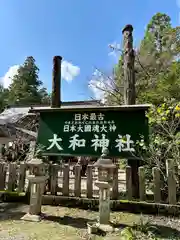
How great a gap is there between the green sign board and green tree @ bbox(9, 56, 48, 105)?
22640 millimetres

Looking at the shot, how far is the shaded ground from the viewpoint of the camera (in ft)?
9.78

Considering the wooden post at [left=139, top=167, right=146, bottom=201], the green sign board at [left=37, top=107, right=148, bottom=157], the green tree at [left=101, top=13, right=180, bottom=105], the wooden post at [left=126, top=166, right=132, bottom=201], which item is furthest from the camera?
the green tree at [left=101, top=13, right=180, bottom=105]

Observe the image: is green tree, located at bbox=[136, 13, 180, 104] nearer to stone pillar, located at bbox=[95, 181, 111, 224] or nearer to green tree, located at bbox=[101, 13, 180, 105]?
green tree, located at bbox=[101, 13, 180, 105]

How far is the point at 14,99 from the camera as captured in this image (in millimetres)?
27812

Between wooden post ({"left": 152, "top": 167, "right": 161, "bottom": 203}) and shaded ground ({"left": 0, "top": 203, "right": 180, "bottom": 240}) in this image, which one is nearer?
shaded ground ({"left": 0, "top": 203, "right": 180, "bottom": 240})

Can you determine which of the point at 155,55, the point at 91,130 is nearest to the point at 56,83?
the point at 91,130

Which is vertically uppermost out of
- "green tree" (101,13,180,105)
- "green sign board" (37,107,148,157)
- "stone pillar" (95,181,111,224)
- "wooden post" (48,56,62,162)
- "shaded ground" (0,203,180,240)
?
"green tree" (101,13,180,105)

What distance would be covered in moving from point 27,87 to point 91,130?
28186 mm

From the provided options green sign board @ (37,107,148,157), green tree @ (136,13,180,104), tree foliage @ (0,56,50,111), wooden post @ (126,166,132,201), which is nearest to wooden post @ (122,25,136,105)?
green sign board @ (37,107,148,157)

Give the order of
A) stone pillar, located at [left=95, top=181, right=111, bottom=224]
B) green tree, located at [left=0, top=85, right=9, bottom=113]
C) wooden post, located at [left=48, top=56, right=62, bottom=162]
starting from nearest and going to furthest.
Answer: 1. stone pillar, located at [left=95, top=181, right=111, bottom=224]
2. wooden post, located at [left=48, top=56, right=62, bottom=162]
3. green tree, located at [left=0, top=85, right=9, bottom=113]

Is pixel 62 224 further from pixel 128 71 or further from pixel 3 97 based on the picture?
pixel 3 97

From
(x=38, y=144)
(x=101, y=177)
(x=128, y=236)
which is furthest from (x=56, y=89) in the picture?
(x=128, y=236)

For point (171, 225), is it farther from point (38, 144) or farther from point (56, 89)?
point (56, 89)

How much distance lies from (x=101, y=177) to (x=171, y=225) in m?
1.48
